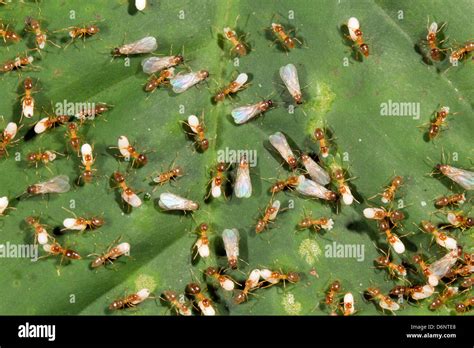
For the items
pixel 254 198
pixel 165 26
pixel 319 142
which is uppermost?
pixel 165 26

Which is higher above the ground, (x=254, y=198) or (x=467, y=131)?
(x=467, y=131)

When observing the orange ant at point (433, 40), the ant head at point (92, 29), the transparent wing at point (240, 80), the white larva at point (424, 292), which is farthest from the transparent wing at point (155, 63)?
the white larva at point (424, 292)

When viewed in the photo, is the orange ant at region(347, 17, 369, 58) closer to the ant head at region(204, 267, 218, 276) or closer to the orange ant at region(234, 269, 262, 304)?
the orange ant at region(234, 269, 262, 304)

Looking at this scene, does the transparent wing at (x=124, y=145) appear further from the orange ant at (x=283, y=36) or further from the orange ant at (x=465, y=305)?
the orange ant at (x=465, y=305)

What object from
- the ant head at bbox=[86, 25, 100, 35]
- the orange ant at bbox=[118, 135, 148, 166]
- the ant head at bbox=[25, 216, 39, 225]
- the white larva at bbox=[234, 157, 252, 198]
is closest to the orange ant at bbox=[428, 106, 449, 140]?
the white larva at bbox=[234, 157, 252, 198]

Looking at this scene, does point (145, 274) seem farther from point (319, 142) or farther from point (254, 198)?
point (319, 142)
